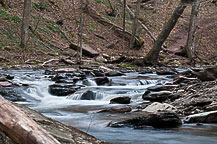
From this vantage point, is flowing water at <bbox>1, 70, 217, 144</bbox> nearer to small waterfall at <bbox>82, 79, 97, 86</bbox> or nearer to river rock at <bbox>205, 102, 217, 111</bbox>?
small waterfall at <bbox>82, 79, 97, 86</bbox>

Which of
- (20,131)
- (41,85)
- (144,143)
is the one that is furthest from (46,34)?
(20,131)

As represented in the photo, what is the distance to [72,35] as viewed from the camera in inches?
878

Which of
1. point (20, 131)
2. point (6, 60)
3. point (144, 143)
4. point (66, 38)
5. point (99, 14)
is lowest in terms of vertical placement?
point (144, 143)

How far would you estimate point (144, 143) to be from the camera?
169 inches

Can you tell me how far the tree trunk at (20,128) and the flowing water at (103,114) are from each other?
2137 millimetres

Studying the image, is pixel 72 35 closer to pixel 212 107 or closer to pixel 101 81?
pixel 101 81

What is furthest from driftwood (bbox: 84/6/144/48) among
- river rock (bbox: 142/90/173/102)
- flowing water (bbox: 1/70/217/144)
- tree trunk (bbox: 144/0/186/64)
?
river rock (bbox: 142/90/173/102)

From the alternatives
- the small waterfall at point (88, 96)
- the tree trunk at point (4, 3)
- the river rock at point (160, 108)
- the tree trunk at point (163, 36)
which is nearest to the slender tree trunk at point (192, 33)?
the tree trunk at point (163, 36)

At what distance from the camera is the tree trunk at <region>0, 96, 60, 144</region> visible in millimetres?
2133

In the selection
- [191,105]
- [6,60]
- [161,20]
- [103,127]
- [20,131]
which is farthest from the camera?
[161,20]

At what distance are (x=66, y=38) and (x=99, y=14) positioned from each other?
561 cm

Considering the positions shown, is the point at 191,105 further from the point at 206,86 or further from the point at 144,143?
the point at 144,143

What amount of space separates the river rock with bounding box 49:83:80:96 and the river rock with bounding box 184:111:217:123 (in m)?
4.70

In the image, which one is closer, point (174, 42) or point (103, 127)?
point (103, 127)
